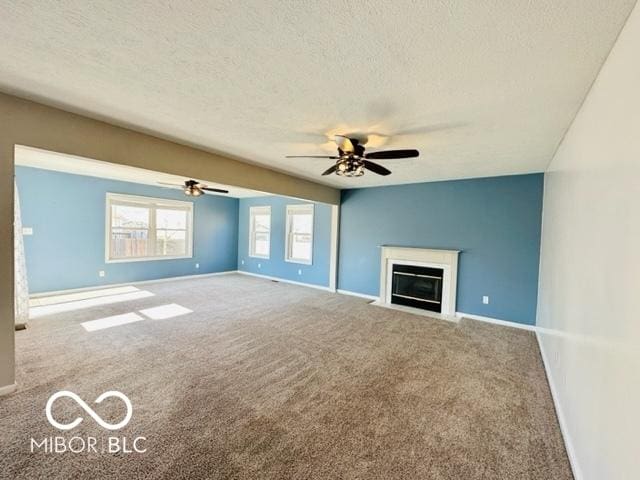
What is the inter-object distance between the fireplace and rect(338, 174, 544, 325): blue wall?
1.27 feet

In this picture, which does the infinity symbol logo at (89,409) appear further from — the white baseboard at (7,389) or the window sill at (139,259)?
the window sill at (139,259)

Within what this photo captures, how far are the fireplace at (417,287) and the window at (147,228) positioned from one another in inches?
224

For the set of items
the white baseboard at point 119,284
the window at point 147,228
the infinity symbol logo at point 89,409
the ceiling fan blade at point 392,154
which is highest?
the ceiling fan blade at point 392,154

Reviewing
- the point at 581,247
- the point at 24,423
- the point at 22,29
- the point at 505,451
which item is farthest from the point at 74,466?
the point at 581,247

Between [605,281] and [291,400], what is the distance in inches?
89.4

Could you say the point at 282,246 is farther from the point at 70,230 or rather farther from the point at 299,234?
the point at 70,230

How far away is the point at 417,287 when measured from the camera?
530cm

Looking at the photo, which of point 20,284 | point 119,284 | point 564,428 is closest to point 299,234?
point 119,284

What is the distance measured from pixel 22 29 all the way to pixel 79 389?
2.67 meters

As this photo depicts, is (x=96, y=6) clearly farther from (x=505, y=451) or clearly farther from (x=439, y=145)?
(x=505, y=451)

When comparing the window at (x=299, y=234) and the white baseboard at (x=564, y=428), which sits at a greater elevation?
the window at (x=299, y=234)

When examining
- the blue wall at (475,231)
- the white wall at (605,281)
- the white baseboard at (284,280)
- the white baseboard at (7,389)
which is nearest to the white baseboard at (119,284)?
the white baseboard at (284,280)

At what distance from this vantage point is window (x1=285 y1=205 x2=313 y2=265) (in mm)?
7102

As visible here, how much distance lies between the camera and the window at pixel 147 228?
6176mm
